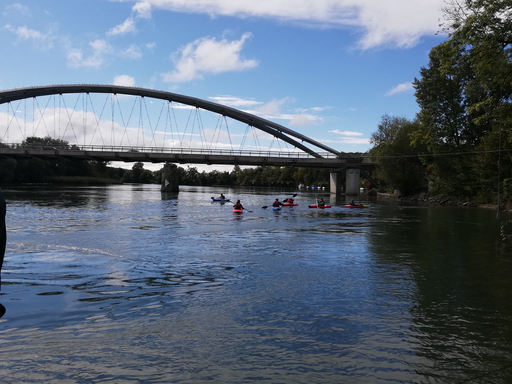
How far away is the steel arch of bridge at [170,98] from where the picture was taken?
7894 cm

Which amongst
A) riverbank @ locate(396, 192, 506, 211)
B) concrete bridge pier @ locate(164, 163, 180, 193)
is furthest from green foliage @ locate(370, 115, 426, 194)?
concrete bridge pier @ locate(164, 163, 180, 193)

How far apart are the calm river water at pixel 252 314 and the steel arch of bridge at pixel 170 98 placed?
64.9 metres

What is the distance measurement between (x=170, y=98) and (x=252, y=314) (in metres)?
75.5

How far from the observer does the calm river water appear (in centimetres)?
650

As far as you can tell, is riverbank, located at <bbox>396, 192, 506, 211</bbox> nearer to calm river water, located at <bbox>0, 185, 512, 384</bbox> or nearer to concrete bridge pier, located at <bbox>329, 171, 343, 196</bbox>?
concrete bridge pier, located at <bbox>329, 171, 343, 196</bbox>

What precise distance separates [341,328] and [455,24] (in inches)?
680

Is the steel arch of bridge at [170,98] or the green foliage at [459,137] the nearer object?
the green foliage at [459,137]

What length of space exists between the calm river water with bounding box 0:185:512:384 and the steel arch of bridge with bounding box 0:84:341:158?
64.9 meters

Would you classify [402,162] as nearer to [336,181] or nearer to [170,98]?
[336,181]

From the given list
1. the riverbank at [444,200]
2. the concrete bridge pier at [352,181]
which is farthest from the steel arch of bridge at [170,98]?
the riverbank at [444,200]

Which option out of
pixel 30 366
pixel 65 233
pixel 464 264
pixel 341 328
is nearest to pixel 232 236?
pixel 65 233

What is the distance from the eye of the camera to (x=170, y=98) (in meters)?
80.6

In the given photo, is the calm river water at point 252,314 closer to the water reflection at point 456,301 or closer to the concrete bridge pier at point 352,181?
the water reflection at point 456,301

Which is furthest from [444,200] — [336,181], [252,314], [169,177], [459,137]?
[252,314]
